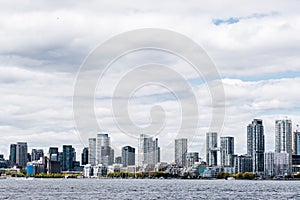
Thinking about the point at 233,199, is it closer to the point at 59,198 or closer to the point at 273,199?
the point at 273,199

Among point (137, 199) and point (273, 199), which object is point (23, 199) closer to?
point (137, 199)

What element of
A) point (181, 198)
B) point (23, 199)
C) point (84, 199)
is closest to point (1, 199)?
point (23, 199)

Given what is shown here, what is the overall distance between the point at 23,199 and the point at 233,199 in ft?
162

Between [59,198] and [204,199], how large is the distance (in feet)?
113

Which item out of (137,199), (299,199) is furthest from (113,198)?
(299,199)

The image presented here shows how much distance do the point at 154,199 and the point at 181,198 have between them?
8.65m

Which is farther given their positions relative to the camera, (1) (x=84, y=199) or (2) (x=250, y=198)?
(2) (x=250, y=198)

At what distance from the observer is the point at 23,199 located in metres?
157

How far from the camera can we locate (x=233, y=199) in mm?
161875

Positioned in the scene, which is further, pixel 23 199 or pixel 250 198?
pixel 250 198

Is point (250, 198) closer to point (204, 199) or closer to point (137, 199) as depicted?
point (204, 199)

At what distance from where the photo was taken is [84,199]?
15812 cm

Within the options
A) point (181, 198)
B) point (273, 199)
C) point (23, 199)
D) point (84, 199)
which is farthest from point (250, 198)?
point (23, 199)

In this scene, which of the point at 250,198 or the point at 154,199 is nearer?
the point at 154,199
